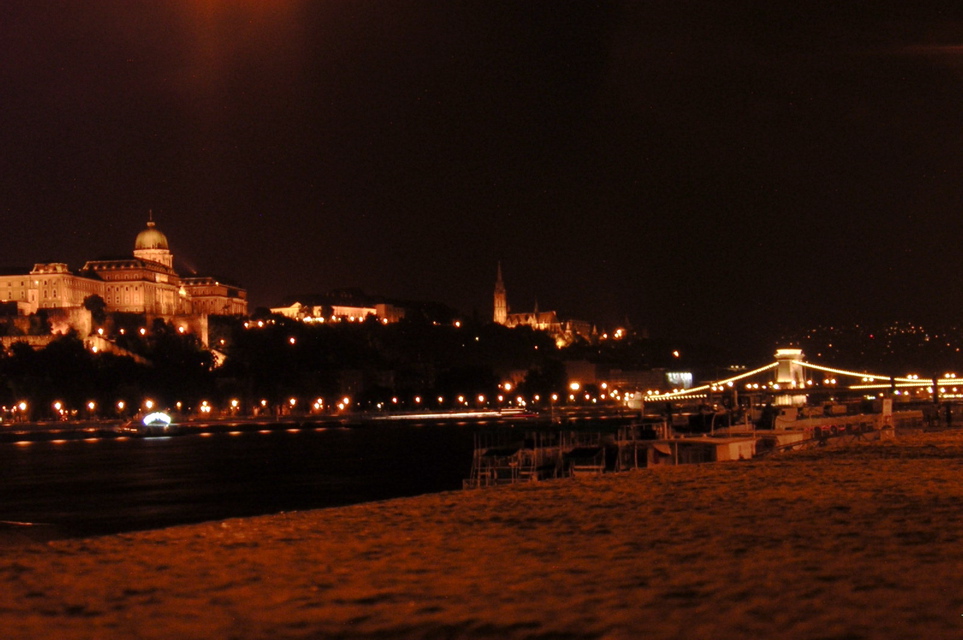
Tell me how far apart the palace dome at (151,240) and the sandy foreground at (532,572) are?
10275 cm

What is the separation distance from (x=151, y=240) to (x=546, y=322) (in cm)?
5619

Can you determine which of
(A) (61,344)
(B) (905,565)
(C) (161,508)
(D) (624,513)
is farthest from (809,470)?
(A) (61,344)

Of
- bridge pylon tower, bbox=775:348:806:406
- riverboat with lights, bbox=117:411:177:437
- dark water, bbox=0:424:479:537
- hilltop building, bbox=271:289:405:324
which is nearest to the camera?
dark water, bbox=0:424:479:537

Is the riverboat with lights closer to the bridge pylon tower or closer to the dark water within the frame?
the dark water

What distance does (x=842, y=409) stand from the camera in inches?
1730

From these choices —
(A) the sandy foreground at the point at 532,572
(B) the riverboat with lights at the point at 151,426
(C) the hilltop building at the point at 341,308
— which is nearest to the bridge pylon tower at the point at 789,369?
(C) the hilltop building at the point at 341,308

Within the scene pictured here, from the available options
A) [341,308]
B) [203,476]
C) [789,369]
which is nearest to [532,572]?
[203,476]

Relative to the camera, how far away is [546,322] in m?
146

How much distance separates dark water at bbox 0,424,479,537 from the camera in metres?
25.5

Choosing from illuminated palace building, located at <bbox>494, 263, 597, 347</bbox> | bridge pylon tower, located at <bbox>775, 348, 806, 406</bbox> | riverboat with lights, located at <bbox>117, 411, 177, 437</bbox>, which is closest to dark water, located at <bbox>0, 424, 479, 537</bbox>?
riverboat with lights, located at <bbox>117, 411, 177, 437</bbox>

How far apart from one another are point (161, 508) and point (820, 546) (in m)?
22.5

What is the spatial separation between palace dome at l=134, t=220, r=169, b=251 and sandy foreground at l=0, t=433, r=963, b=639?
103 m

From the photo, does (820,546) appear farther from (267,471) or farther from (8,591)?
(267,471)

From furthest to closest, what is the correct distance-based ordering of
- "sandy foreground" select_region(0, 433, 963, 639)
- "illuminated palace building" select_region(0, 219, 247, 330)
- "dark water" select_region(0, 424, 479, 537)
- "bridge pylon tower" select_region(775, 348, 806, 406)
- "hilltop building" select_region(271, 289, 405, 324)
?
"hilltop building" select_region(271, 289, 405, 324) → "bridge pylon tower" select_region(775, 348, 806, 406) → "illuminated palace building" select_region(0, 219, 247, 330) → "dark water" select_region(0, 424, 479, 537) → "sandy foreground" select_region(0, 433, 963, 639)
